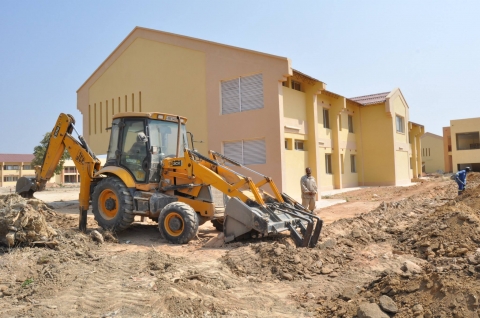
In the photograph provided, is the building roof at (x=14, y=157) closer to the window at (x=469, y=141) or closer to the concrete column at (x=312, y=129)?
the concrete column at (x=312, y=129)

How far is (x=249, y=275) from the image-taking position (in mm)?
6406

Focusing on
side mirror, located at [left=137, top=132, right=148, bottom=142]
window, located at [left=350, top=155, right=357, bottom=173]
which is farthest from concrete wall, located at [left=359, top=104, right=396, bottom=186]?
side mirror, located at [left=137, top=132, right=148, bottom=142]

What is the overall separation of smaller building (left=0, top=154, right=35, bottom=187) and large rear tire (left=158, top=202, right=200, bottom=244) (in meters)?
53.9

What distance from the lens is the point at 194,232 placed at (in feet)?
27.8

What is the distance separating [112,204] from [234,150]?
798 cm

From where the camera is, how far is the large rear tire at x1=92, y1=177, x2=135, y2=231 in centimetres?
927

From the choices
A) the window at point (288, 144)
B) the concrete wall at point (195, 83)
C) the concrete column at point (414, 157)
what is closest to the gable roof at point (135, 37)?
the concrete wall at point (195, 83)

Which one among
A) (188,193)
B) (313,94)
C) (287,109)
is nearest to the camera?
(188,193)

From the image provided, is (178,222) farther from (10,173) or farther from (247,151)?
(10,173)

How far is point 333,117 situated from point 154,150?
15.3 metres

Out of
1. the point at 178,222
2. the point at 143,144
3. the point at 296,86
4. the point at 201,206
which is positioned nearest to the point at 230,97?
the point at 296,86

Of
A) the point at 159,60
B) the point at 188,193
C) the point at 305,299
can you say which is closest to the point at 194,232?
the point at 188,193

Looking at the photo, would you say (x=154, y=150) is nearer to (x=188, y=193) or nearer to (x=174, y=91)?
(x=188, y=193)

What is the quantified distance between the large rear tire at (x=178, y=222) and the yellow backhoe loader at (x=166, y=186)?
0.02m
